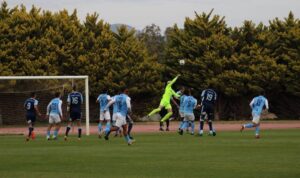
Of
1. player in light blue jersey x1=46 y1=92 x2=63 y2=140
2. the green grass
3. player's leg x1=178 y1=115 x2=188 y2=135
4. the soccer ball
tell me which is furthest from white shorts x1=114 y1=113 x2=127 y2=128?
the soccer ball

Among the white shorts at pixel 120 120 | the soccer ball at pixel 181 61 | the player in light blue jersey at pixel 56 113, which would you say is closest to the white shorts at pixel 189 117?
the player in light blue jersey at pixel 56 113

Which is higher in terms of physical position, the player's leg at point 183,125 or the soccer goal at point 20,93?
the soccer goal at point 20,93

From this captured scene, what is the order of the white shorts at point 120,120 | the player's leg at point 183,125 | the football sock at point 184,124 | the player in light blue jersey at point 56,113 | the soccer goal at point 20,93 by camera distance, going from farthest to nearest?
the soccer goal at point 20,93 → the football sock at point 184,124 → the player's leg at point 183,125 → the player in light blue jersey at point 56,113 → the white shorts at point 120,120

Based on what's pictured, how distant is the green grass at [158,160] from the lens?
16031mm

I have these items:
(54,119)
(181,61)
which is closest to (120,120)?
(54,119)

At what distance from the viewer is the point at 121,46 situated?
181ft

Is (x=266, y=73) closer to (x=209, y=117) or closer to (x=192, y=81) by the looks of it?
(x=192, y=81)

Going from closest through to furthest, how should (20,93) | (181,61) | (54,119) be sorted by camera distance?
(54,119) < (20,93) < (181,61)

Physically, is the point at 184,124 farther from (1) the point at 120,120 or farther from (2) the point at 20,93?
(2) the point at 20,93

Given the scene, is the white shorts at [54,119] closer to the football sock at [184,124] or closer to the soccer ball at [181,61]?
the football sock at [184,124]

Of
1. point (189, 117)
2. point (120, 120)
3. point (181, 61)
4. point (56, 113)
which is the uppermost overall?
point (181, 61)

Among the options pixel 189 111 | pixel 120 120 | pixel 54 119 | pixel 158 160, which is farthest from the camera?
pixel 189 111

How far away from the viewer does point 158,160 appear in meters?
19.2

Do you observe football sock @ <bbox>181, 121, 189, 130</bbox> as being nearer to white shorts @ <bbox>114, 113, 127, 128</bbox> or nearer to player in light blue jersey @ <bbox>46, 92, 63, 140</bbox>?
player in light blue jersey @ <bbox>46, 92, 63, 140</bbox>
